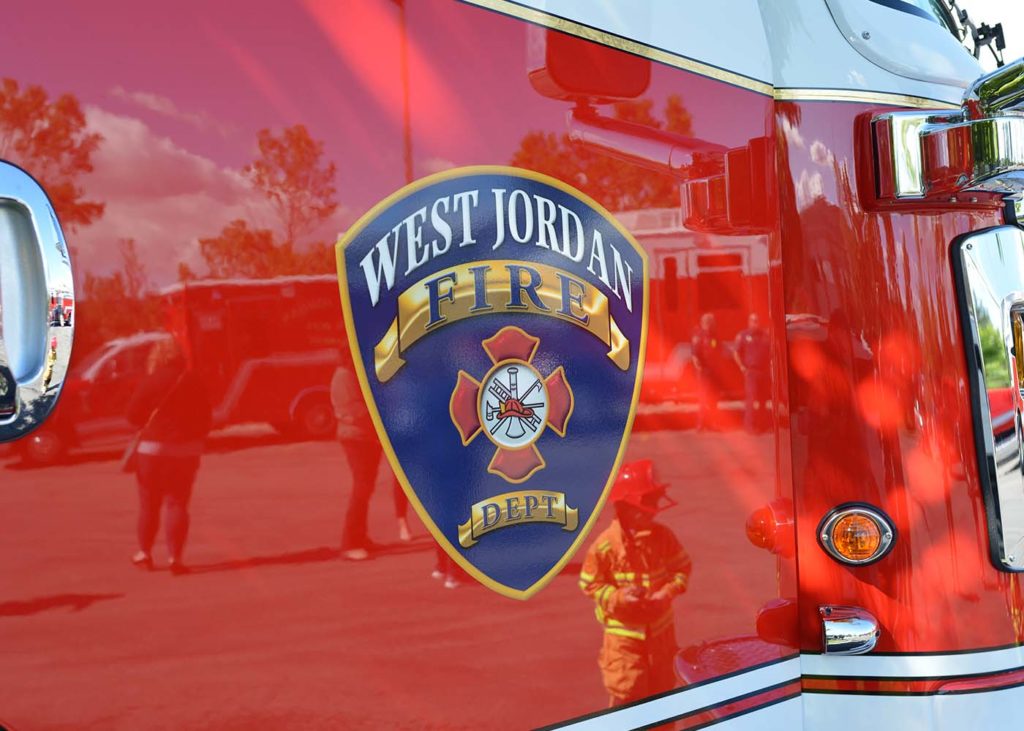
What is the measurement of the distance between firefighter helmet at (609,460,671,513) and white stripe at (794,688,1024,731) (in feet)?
2.06

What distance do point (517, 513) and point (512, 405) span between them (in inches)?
6.6

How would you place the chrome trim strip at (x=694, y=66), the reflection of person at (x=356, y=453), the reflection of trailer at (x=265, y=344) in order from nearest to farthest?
the reflection of trailer at (x=265, y=344) < the reflection of person at (x=356, y=453) < the chrome trim strip at (x=694, y=66)

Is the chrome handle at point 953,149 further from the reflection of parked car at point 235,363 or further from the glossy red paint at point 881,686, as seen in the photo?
the reflection of parked car at point 235,363

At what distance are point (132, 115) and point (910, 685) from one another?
1.79 metres

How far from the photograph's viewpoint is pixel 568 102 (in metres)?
1.73

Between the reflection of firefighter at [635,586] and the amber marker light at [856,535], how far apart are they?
0.41 metres

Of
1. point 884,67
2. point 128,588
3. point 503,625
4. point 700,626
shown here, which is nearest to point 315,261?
point 128,588

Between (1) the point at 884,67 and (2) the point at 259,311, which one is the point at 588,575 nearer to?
(2) the point at 259,311

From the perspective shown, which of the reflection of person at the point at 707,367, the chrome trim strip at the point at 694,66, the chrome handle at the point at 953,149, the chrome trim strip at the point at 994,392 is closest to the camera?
the chrome trim strip at the point at 694,66

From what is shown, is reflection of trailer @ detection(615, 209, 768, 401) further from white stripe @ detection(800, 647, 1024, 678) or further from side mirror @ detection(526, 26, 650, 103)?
white stripe @ detection(800, 647, 1024, 678)

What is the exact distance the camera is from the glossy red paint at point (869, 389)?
82.3 inches

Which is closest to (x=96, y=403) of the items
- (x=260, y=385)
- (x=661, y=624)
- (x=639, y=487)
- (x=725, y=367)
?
(x=260, y=385)

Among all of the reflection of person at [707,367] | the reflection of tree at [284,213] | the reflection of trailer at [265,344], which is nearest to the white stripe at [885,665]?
the reflection of person at [707,367]

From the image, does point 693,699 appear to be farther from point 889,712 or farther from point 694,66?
point 694,66
